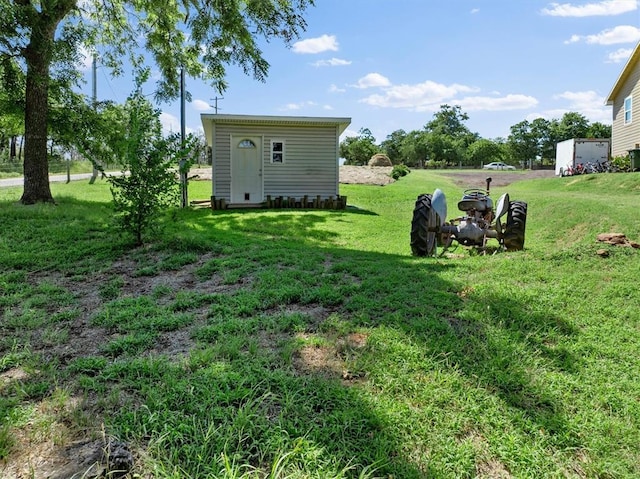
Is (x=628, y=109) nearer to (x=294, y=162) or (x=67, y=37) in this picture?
(x=294, y=162)

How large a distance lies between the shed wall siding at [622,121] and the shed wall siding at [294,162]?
1331cm

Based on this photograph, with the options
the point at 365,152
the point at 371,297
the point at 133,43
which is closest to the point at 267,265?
the point at 371,297

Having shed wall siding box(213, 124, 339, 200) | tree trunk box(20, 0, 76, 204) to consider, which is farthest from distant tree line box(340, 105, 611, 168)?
tree trunk box(20, 0, 76, 204)

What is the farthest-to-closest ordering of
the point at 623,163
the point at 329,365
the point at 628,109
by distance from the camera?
the point at 628,109
the point at 623,163
the point at 329,365

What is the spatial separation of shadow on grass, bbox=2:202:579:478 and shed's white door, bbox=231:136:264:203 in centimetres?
989

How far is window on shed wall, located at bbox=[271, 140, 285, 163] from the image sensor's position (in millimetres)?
13984

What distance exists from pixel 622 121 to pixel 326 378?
22.8 meters

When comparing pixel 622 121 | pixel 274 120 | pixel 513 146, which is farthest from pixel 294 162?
pixel 513 146

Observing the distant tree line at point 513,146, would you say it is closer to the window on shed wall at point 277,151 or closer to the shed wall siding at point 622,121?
the shed wall siding at point 622,121

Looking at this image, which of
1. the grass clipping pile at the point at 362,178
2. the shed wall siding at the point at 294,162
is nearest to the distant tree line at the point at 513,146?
the grass clipping pile at the point at 362,178

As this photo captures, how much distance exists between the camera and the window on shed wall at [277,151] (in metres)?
14.0

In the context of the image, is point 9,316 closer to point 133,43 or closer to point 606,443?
point 606,443

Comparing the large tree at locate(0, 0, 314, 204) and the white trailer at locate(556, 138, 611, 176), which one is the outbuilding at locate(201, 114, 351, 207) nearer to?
the large tree at locate(0, 0, 314, 204)

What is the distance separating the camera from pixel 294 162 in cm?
1409
